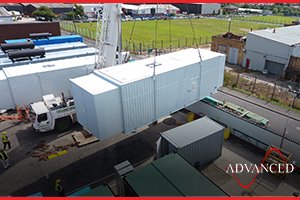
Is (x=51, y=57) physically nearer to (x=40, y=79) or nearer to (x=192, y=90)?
(x=40, y=79)

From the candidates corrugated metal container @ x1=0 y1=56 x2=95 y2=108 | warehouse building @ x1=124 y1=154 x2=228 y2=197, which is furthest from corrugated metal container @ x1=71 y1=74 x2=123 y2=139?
corrugated metal container @ x1=0 y1=56 x2=95 y2=108

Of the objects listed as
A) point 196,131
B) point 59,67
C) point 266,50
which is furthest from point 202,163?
point 266,50

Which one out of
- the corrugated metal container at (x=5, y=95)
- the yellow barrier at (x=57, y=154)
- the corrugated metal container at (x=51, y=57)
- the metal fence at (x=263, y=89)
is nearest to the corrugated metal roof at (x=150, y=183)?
the yellow barrier at (x=57, y=154)

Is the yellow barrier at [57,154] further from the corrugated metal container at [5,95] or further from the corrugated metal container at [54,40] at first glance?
the corrugated metal container at [54,40]

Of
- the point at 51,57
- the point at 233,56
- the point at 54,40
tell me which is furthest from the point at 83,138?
the point at 233,56

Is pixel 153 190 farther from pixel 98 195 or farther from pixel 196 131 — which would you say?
pixel 196 131

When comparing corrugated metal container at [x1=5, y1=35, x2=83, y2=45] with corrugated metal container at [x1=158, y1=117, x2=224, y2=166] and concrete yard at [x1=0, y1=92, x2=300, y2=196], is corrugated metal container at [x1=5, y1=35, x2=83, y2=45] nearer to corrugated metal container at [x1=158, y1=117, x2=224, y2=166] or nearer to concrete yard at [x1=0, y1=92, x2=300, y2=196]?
concrete yard at [x1=0, y1=92, x2=300, y2=196]
